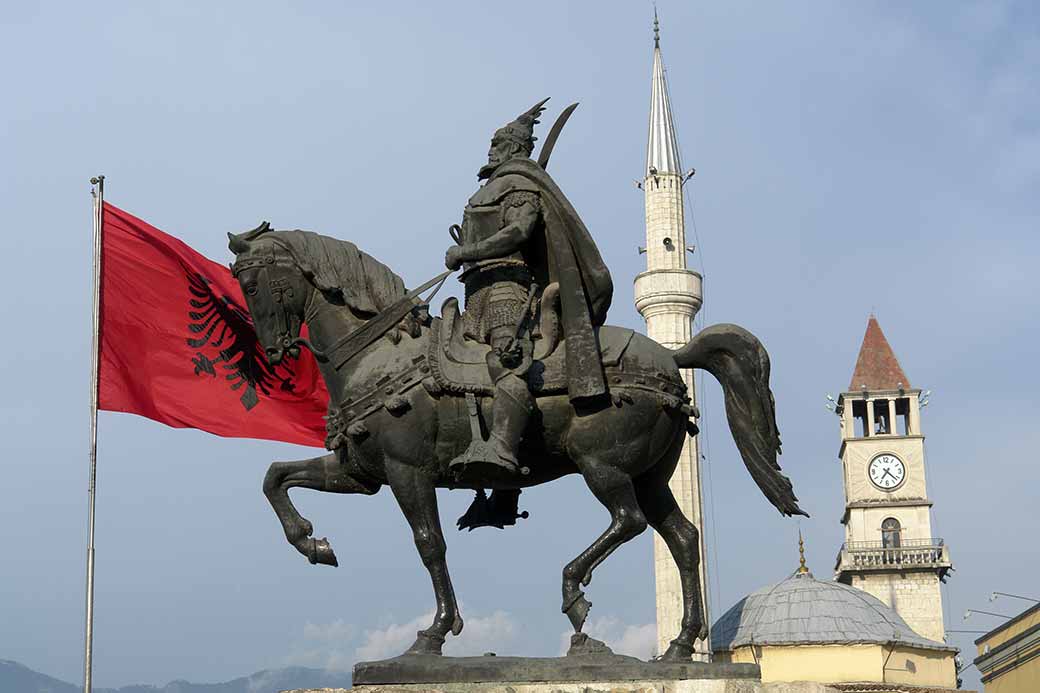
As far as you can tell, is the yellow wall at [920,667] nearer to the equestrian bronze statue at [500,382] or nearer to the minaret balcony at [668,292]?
the minaret balcony at [668,292]

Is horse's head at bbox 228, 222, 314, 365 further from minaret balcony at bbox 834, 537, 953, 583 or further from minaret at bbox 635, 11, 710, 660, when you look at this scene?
minaret balcony at bbox 834, 537, 953, 583

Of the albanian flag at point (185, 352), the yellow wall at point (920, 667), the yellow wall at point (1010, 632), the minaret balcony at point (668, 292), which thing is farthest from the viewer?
the minaret balcony at point (668, 292)

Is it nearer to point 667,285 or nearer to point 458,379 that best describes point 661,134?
point 667,285

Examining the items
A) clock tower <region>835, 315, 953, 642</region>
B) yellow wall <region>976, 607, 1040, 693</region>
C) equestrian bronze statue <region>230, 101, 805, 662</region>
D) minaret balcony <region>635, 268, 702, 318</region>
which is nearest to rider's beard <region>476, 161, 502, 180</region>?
equestrian bronze statue <region>230, 101, 805, 662</region>

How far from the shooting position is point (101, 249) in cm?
1519

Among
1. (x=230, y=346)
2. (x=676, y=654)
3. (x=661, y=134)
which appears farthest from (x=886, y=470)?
(x=676, y=654)

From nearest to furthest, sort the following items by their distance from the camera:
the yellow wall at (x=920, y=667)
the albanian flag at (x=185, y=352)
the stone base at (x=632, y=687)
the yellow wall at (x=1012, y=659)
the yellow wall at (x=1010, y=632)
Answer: the stone base at (x=632, y=687) < the albanian flag at (x=185, y=352) < the yellow wall at (x=920, y=667) < the yellow wall at (x=1012, y=659) < the yellow wall at (x=1010, y=632)

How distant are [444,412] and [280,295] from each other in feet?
5.09

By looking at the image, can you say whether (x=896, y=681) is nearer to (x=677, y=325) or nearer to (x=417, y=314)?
(x=677, y=325)

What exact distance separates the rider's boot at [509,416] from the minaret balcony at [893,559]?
290ft

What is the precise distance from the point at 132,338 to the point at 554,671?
256 inches

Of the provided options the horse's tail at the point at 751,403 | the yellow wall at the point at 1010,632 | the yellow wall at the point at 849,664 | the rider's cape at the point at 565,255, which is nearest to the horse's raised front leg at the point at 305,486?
the rider's cape at the point at 565,255

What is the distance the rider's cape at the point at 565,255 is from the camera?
11.4 meters

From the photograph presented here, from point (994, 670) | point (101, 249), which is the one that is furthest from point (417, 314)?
point (994, 670)
